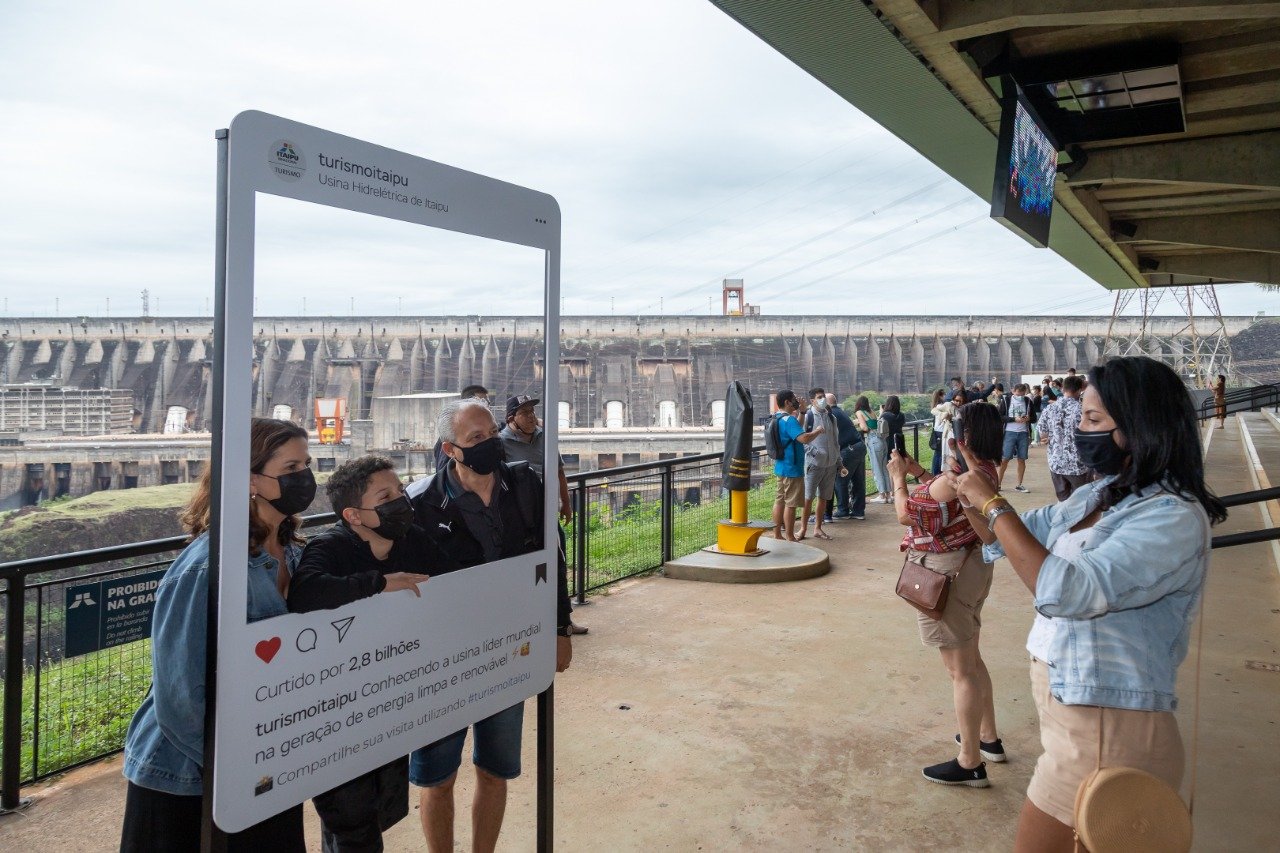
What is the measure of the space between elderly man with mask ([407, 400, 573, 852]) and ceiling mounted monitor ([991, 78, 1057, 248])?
4493mm

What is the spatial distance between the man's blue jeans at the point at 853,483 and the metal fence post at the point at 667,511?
10.2 ft

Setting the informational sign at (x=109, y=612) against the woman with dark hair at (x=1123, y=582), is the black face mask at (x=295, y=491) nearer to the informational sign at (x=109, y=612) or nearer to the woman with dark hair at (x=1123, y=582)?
the woman with dark hair at (x=1123, y=582)

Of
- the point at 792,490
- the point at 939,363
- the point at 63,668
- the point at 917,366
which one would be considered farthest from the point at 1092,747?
the point at 939,363

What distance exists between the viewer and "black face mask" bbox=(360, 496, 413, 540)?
2.09m

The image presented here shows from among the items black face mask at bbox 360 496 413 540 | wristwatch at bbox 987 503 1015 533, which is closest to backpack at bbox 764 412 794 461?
wristwatch at bbox 987 503 1015 533

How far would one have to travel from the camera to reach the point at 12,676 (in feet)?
11.6

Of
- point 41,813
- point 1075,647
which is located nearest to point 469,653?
point 1075,647

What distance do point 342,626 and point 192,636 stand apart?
305 mm

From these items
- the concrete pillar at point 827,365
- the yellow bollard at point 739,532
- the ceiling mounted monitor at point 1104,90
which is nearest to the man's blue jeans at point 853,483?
the yellow bollard at point 739,532

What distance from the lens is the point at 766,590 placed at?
24.4 feet

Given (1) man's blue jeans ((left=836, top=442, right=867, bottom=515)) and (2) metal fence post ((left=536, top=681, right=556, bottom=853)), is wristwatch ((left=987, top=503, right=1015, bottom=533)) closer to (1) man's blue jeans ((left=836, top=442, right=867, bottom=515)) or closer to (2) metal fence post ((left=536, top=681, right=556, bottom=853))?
(2) metal fence post ((left=536, top=681, right=556, bottom=853))

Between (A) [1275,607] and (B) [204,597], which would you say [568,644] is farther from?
(A) [1275,607]

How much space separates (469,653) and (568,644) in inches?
28.1

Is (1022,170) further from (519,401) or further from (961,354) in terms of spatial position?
(961,354)
